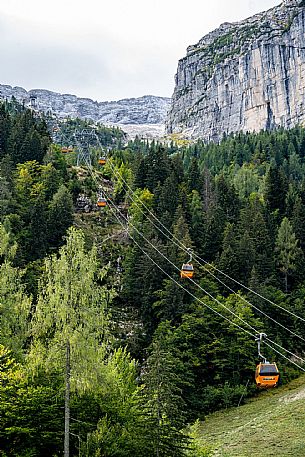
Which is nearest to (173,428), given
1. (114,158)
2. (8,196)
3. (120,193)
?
(8,196)

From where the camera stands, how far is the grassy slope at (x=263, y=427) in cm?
2659

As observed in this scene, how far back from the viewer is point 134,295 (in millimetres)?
48438

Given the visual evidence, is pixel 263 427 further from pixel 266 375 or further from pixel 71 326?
pixel 71 326

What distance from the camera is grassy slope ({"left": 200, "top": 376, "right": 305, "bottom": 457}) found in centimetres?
2659

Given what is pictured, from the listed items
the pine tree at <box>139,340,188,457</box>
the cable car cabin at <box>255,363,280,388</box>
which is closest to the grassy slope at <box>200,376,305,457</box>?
the cable car cabin at <box>255,363,280,388</box>

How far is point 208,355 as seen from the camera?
4162 cm

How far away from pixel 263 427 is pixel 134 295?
20526 millimetres

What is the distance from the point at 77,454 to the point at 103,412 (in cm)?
159

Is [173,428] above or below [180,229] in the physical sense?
below

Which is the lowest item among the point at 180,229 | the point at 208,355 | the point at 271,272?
the point at 208,355

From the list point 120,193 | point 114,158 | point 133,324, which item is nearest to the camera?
point 133,324

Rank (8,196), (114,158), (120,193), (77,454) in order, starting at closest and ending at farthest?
(77,454) → (8,196) → (120,193) → (114,158)

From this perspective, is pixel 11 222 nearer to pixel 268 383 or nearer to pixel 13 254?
pixel 13 254

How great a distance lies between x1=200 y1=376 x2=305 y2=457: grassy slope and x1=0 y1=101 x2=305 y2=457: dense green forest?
1877 mm
